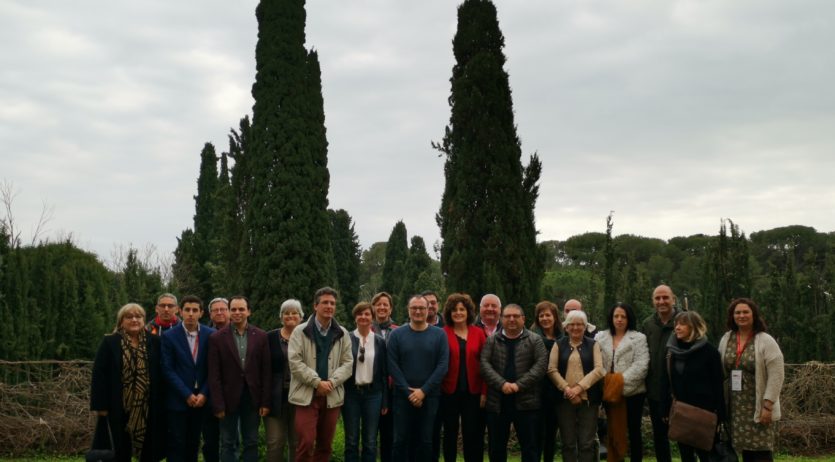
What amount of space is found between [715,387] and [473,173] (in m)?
8.00

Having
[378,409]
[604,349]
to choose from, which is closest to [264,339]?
[378,409]

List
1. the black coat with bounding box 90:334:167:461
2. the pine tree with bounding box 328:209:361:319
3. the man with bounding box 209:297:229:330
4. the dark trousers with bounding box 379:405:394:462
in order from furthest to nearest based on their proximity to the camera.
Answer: the pine tree with bounding box 328:209:361:319 → the dark trousers with bounding box 379:405:394:462 → the man with bounding box 209:297:229:330 → the black coat with bounding box 90:334:167:461

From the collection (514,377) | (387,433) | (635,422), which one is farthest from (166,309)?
(635,422)

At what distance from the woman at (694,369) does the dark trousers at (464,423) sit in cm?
176

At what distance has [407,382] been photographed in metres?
6.22

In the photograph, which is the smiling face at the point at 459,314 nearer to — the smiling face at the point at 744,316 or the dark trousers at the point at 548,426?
the dark trousers at the point at 548,426

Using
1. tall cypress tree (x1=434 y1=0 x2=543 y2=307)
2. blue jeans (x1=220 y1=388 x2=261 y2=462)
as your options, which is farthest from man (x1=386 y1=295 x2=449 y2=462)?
tall cypress tree (x1=434 y1=0 x2=543 y2=307)

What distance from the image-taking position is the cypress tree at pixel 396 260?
120 feet

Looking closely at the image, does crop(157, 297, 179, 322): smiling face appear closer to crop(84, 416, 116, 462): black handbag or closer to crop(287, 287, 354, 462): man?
crop(84, 416, 116, 462): black handbag

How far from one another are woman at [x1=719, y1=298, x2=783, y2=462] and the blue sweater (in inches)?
98.5

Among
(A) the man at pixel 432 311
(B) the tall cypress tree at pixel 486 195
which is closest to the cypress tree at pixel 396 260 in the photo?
(B) the tall cypress tree at pixel 486 195

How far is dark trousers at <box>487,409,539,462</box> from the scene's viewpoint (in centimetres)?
623

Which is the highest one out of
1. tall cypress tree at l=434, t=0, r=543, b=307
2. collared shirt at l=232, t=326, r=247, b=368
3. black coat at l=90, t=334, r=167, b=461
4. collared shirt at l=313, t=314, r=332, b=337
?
tall cypress tree at l=434, t=0, r=543, b=307

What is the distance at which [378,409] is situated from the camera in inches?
252
